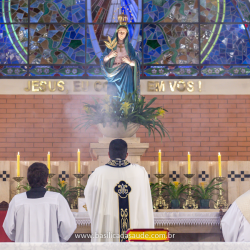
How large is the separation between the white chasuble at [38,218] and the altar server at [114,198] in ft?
1.34

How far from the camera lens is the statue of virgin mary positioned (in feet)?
17.8

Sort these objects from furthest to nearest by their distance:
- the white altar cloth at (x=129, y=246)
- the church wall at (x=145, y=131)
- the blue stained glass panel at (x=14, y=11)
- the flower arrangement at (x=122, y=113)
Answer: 1. the blue stained glass panel at (x=14, y=11)
2. the church wall at (x=145, y=131)
3. the flower arrangement at (x=122, y=113)
4. the white altar cloth at (x=129, y=246)

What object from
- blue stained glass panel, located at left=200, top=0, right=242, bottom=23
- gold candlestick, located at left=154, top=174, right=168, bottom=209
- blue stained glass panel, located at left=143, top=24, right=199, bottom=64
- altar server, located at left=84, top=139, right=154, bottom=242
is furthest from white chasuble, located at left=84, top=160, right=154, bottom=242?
blue stained glass panel, located at left=200, top=0, right=242, bottom=23

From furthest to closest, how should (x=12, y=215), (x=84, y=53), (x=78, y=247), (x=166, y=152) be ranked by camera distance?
1. (x=84, y=53)
2. (x=166, y=152)
3. (x=12, y=215)
4. (x=78, y=247)

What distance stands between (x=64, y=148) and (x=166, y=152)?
1867 mm

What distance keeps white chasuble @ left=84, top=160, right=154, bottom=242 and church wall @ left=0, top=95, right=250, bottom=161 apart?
3763 millimetres

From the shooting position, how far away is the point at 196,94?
7680 millimetres

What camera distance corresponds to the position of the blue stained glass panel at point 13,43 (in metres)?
7.92

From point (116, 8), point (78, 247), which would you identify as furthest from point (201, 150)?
point (78, 247)

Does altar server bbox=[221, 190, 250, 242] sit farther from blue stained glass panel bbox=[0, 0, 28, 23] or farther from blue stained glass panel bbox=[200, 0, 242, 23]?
blue stained glass panel bbox=[0, 0, 28, 23]

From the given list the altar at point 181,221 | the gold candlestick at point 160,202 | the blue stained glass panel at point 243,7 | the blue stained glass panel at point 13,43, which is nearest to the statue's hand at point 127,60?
the gold candlestick at point 160,202

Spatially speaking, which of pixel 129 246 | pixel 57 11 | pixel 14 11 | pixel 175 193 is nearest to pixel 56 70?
pixel 57 11

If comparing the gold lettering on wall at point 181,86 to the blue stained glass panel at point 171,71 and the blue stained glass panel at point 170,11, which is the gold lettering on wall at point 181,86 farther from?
the blue stained glass panel at point 170,11

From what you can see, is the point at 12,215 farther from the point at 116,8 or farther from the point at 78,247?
the point at 116,8
